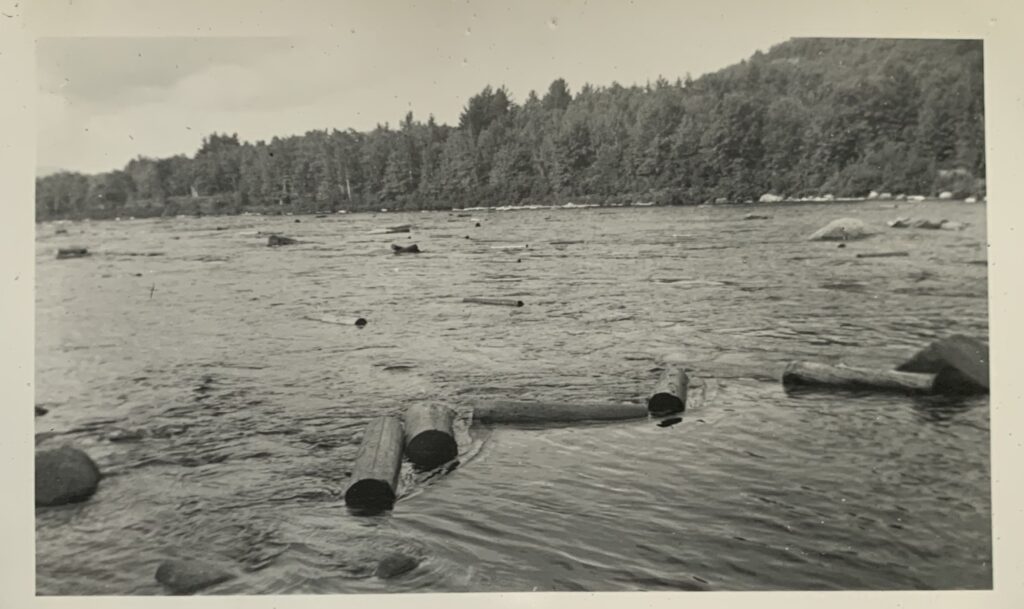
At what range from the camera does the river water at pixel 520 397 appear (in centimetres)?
425

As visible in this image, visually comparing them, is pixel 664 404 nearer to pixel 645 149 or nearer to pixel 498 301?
pixel 498 301

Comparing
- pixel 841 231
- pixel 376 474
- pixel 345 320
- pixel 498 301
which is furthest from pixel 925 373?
pixel 345 320

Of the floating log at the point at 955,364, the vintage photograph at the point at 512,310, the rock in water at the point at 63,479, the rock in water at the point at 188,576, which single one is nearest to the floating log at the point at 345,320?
the vintage photograph at the point at 512,310

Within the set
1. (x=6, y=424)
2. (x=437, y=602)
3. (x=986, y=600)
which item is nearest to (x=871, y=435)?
(x=986, y=600)

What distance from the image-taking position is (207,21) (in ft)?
15.8

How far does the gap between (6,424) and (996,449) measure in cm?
588

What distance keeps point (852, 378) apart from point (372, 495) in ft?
10.5

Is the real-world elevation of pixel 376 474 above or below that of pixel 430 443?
below

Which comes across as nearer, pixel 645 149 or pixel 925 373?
pixel 925 373

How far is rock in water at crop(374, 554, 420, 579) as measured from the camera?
13.4ft

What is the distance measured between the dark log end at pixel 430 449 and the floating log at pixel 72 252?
2477 mm

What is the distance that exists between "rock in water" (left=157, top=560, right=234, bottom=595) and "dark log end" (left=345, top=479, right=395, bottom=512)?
758mm

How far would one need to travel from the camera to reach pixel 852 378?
5.21m

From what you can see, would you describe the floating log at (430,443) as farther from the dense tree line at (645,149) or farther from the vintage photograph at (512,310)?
the dense tree line at (645,149)
